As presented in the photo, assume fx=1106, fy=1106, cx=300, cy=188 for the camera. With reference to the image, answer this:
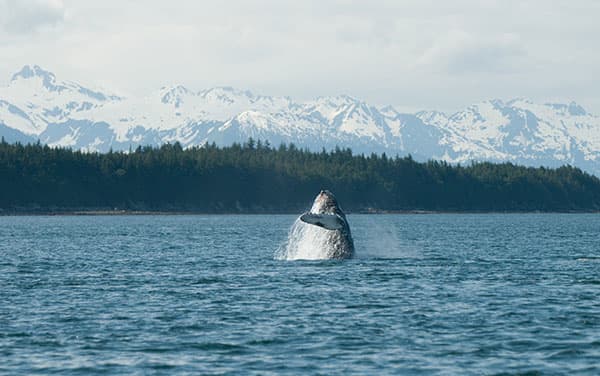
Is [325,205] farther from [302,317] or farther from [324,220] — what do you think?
[302,317]

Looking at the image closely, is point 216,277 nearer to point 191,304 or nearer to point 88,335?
point 191,304

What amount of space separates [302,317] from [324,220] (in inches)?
451

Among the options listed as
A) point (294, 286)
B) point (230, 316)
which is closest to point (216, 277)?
point (294, 286)

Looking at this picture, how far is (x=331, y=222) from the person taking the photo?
5028 centimetres

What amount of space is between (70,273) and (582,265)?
28963 mm

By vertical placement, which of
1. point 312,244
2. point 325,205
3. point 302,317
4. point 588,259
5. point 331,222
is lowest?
point 302,317

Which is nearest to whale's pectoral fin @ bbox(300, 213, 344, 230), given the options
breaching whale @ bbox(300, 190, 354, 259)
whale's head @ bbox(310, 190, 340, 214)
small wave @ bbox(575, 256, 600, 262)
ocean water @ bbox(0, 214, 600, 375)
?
breaching whale @ bbox(300, 190, 354, 259)

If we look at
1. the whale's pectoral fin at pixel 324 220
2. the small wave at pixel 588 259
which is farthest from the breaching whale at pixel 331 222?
the small wave at pixel 588 259

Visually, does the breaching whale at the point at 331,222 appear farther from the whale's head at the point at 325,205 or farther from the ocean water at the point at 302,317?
the ocean water at the point at 302,317

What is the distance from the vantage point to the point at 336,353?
3180cm

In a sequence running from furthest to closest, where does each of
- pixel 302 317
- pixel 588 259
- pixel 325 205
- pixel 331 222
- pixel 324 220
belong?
pixel 588 259
pixel 325 205
pixel 331 222
pixel 324 220
pixel 302 317

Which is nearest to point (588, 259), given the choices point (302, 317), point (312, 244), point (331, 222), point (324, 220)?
point (312, 244)

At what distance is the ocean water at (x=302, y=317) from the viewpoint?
30.6 m

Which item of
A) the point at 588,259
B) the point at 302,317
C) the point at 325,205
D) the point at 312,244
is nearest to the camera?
the point at 302,317
